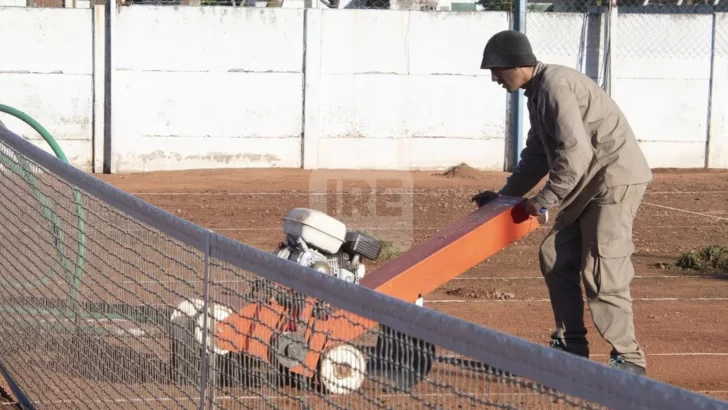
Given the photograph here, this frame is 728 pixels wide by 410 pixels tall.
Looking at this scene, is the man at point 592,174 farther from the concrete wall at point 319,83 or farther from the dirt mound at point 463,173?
the concrete wall at point 319,83

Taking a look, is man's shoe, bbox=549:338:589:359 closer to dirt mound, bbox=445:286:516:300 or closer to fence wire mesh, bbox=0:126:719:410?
fence wire mesh, bbox=0:126:719:410

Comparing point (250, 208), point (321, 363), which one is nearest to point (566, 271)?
point (321, 363)

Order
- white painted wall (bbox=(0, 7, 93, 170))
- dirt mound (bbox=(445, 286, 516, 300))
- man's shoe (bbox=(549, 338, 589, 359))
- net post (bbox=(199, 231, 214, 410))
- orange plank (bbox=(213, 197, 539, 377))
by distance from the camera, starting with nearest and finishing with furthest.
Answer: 1. net post (bbox=(199, 231, 214, 410))
2. orange plank (bbox=(213, 197, 539, 377))
3. man's shoe (bbox=(549, 338, 589, 359))
4. dirt mound (bbox=(445, 286, 516, 300))
5. white painted wall (bbox=(0, 7, 93, 170))

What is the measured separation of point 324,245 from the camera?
21.9 ft

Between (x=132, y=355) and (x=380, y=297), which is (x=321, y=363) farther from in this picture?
(x=132, y=355)

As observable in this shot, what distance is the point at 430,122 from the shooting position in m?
20.3

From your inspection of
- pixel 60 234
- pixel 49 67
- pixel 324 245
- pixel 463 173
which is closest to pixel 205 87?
pixel 49 67

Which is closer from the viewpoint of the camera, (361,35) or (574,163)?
(574,163)

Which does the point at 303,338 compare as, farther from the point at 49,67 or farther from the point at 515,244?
the point at 49,67

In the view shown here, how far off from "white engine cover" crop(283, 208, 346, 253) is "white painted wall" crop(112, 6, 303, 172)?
43.8ft

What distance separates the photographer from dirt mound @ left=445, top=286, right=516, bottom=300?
9336mm

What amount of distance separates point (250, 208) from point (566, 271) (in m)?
9.28

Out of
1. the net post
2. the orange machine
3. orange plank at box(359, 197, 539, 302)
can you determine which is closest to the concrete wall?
orange plank at box(359, 197, 539, 302)

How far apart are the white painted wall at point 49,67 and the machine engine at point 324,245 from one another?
1350cm
